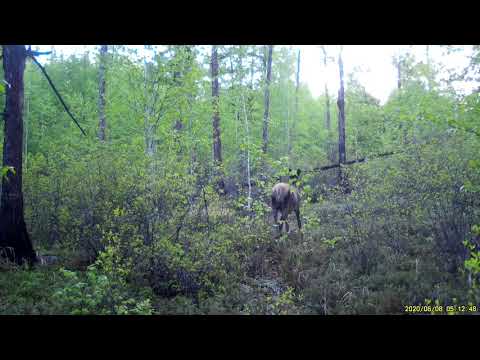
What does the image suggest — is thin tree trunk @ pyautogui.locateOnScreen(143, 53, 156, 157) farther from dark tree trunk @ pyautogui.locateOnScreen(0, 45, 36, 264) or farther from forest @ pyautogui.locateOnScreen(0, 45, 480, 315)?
dark tree trunk @ pyautogui.locateOnScreen(0, 45, 36, 264)

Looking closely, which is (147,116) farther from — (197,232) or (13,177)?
(197,232)

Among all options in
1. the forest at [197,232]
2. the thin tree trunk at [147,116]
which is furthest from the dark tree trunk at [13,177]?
the thin tree trunk at [147,116]

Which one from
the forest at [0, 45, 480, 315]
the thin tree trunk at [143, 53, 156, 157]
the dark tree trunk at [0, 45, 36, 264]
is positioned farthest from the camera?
the thin tree trunk at [143, 53, 156, 157]

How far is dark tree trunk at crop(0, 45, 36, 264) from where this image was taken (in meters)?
7.06

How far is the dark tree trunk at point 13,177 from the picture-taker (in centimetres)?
706

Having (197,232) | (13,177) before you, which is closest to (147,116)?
(13,177)

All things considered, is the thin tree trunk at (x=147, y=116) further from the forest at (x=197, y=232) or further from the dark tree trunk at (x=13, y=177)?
the dark tree trunk at (x=13, y=177)

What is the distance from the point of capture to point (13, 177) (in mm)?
7203

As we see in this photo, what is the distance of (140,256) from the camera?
6484 mm

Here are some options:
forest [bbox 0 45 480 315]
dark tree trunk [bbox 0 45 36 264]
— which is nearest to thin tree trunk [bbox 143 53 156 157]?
forest [bbox 0 45 480 315]
